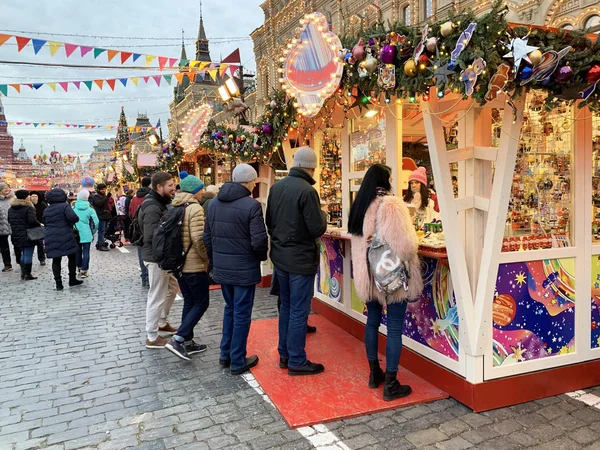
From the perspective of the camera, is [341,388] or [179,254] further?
[179,254]

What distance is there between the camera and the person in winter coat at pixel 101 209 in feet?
41.1

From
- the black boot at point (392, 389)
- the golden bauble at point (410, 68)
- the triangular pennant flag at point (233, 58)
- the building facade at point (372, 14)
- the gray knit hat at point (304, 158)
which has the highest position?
the building facade at point (372, 14)

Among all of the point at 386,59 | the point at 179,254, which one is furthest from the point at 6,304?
the point at 386,59

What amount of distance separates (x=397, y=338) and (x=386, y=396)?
0.47m

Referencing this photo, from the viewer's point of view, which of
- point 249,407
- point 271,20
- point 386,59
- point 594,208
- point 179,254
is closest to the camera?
point 386,59

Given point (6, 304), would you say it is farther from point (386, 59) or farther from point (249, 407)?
point (386, 59)

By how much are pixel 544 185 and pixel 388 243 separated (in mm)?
1489

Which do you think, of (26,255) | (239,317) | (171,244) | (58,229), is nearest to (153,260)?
(171,244)

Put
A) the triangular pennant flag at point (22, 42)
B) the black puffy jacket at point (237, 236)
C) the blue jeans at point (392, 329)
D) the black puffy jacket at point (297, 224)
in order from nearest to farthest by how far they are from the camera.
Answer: the blue jeans at point (392, 329), the black puffy jacket at point (297, 224), the black puffy jacket at point (237, 236), the triangular pennant flag at point (22, 42)

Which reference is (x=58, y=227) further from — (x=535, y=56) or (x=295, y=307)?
(x=535, y=56)

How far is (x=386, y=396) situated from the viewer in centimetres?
346

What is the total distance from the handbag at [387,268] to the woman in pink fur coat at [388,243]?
1.3 inches

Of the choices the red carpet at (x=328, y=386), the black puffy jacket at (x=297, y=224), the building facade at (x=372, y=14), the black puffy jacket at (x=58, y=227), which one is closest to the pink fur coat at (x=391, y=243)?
the black puffy jacket at (x=297, y=224)

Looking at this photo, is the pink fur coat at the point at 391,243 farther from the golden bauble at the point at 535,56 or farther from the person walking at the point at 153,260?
the person walking at the point at 153,260
